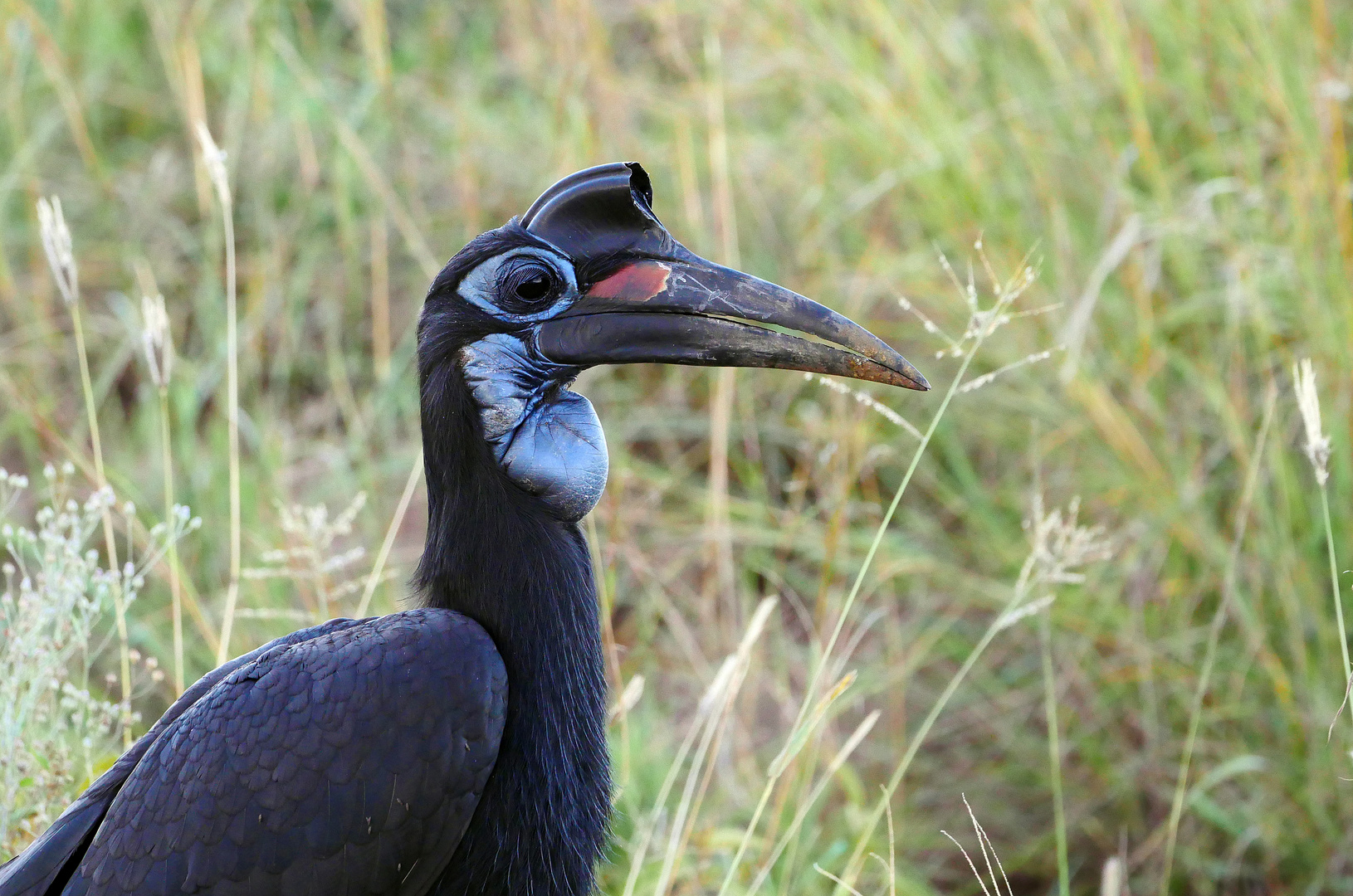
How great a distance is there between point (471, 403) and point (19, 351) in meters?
2.55

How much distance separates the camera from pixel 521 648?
2025 mm

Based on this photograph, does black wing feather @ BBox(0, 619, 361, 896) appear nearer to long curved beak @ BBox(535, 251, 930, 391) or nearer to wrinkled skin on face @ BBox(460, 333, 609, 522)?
wrinkled skin on face @ BBox(460, 333, 609, 522)

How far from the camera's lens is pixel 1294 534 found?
3139 mm

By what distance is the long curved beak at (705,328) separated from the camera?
2.00 meters

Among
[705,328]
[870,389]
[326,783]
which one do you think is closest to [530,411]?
[705,328]

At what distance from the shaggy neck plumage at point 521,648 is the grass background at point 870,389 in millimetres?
426

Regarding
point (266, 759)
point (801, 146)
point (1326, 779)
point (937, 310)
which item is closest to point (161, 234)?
point (801, 146)

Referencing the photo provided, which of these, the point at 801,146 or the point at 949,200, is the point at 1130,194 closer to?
the point at 949,200

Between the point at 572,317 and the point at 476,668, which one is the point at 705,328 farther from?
the point at 476,668

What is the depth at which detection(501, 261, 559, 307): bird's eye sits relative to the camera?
209cm

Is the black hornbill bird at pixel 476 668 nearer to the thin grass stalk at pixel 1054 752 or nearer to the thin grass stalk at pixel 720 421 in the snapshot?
the thin grass stalk at pixel 1054 752

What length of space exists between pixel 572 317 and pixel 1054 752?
94 cm

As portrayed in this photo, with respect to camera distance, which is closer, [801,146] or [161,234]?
[801,146]

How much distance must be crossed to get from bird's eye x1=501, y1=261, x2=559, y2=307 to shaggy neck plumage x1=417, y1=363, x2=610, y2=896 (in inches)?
4.9
